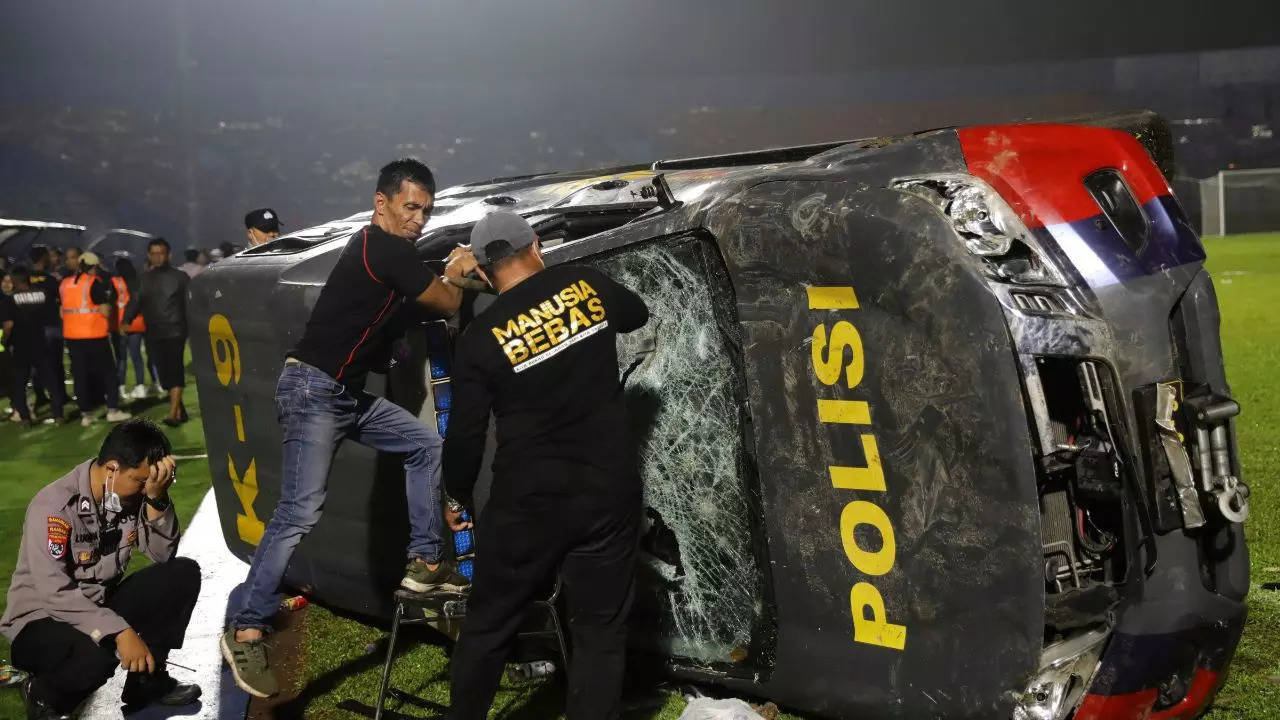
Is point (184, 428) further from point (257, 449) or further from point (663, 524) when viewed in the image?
point (663, 524)

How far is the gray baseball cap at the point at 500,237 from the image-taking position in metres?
3.37

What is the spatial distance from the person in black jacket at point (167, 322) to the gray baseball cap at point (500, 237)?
871 centimetres

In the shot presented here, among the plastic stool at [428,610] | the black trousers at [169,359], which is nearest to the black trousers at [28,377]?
the black trousers at [169,359]

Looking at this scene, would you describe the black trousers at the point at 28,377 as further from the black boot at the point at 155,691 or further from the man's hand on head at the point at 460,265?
the man's hand on head at the point at 460,265

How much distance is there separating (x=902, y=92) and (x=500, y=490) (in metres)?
31.6

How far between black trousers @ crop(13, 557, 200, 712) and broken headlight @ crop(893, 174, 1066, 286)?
289cm

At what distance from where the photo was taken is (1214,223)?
28.4m

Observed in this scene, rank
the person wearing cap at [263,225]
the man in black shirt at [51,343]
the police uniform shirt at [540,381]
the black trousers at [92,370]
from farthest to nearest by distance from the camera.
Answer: the man in black shirt at [51,343] < the black trousers at [92,370] < the person wearing cap at [263,225] < the police uniform shirt at [540,381]

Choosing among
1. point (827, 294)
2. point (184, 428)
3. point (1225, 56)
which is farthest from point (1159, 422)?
point (1225, 56)

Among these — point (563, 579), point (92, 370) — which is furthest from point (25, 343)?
point (563, 579)

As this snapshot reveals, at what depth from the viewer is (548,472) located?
3242 millimetres

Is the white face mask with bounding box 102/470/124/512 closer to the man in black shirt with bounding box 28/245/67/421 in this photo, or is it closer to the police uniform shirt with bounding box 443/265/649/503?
the police uniform shirt with bounding box 443/265/649/503

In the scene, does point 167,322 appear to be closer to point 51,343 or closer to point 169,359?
point 169,359

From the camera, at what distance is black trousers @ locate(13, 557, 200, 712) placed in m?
3.90
